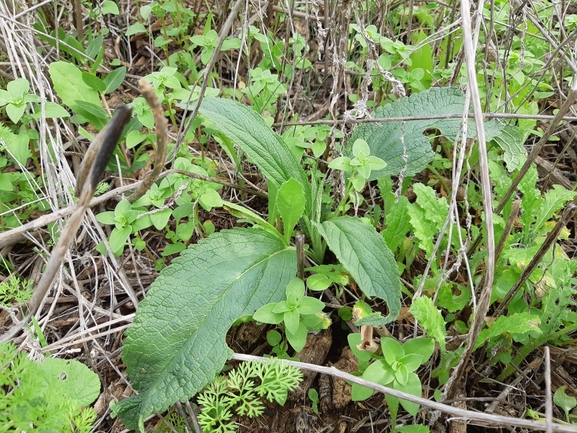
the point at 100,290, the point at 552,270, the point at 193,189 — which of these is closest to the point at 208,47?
the point at 193,189

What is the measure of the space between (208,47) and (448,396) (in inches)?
59.3

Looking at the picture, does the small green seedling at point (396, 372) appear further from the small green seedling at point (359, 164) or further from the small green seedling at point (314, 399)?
the small green seedling at point (359, 164)

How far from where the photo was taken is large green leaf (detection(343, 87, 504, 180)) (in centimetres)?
164

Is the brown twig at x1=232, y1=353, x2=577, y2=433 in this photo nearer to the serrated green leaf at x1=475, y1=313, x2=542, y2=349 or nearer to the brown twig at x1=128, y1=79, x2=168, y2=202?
the serrated green leaf at x1=475, y1=313, x2=542, y2=349

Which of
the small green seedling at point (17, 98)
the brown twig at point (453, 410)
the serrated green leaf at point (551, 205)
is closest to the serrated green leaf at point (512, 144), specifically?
the serrated green leaf at point (551, 205)

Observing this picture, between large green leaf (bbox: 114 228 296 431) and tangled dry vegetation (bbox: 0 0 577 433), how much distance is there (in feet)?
0.50

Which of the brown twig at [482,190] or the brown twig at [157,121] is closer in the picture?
the brown twig at [157,121]

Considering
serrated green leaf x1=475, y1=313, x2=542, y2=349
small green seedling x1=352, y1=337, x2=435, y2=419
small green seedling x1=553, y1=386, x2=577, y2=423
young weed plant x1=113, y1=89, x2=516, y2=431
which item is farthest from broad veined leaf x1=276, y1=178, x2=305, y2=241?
small green seedling x1=553, y1=386, x2=577, y2=423

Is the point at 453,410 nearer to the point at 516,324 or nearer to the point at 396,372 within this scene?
the point at 396,372

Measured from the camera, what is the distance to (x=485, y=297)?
1.04 metres

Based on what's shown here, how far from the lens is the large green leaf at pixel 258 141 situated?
1.54 metres

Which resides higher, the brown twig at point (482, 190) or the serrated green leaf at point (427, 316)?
the brown twig at point (482, 190)

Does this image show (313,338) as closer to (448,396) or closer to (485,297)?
(448,396)

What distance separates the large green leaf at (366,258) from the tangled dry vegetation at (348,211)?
0.15 meters
